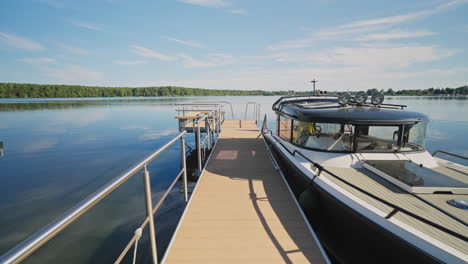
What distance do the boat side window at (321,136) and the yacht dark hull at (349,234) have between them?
72 cm

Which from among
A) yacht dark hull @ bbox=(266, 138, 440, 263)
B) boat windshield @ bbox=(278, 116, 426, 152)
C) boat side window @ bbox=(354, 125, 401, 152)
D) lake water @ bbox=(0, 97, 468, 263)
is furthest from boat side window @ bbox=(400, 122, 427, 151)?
lake water @ bbox=(0, 97, 468, 263)

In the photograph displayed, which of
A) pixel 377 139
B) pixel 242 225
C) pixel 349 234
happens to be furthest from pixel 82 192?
pixel 377 139

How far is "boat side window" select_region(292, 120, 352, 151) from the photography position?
4.32 m

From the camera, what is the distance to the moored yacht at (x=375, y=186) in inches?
90.1

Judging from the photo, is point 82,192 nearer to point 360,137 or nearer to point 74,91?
point 360,137

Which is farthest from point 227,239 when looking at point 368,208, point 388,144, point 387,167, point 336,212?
point 388,144

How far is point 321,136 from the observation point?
4.61m

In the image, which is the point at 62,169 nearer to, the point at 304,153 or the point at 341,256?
the point at 304,153

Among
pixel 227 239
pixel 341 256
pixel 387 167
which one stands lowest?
pixel 341 256

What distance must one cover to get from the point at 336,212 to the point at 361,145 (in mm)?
1745

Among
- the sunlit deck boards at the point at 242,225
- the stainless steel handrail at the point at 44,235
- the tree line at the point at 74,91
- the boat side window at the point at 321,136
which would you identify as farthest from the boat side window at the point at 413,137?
the tree line at the point at 74,91

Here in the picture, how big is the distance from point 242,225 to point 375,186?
214 cm

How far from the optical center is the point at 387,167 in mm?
3641

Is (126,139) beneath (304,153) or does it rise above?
beneath
